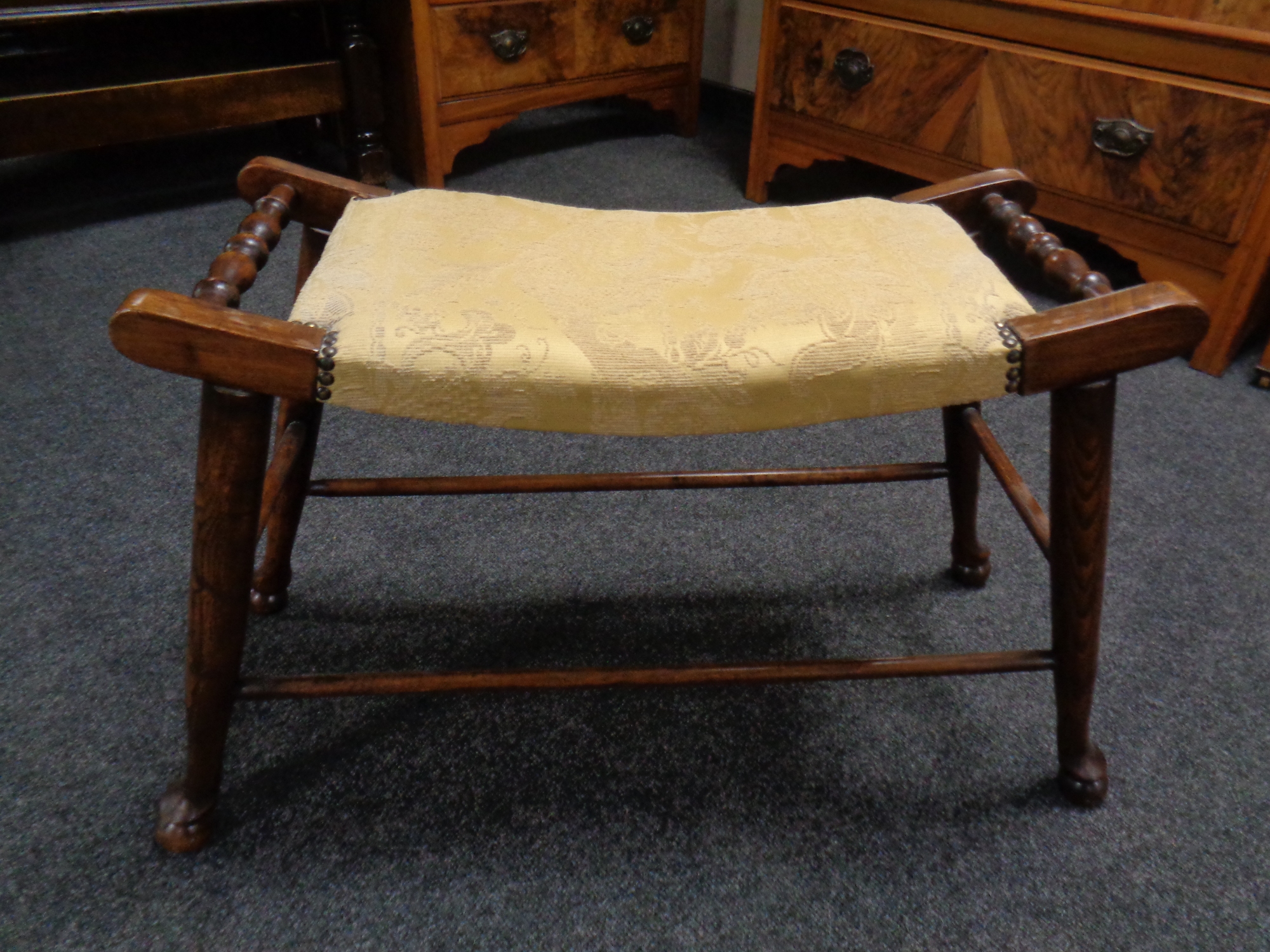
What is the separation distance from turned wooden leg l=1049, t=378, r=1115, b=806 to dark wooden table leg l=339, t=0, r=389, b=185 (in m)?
1.45

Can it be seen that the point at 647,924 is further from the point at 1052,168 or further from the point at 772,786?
the point at 1052,168

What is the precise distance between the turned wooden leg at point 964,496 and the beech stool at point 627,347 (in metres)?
0.12

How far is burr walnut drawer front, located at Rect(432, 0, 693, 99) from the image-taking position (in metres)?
1.63

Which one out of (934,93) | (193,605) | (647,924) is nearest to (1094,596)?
(647,924)

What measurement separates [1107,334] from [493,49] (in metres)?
1.45

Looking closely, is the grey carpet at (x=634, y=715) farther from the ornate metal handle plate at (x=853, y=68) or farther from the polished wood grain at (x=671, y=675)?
the ornate metal handle plate at (x=853, y=68)

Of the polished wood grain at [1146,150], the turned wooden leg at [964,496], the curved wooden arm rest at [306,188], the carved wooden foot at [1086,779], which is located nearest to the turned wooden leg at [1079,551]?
the carved wooden foot at [1086,779]

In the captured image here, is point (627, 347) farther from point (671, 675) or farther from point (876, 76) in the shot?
point (876, 76)

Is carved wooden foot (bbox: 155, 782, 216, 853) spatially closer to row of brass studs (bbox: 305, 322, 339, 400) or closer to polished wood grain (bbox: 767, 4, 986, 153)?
row of brass studs (bbox: 305, 322, 339, 400)

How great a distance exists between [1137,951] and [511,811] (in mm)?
440

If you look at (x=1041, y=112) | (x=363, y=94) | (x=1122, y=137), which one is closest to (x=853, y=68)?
(x=1041, y=112)

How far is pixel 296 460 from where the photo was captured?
759 mm

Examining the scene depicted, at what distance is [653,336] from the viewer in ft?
1.73

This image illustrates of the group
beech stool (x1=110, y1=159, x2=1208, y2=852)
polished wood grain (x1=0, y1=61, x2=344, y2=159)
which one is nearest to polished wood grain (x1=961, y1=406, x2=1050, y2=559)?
beech stool (x1=110, y1=159, x2=1208, y2=852)
